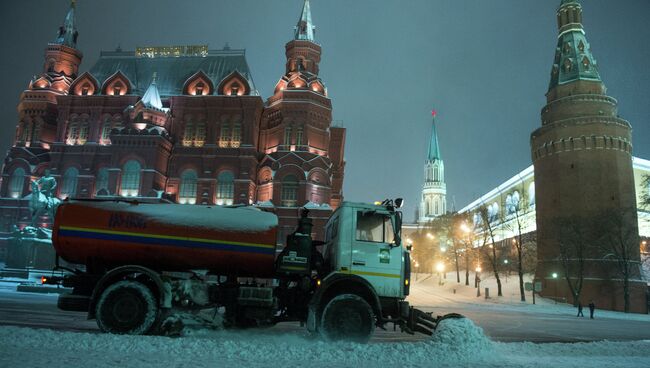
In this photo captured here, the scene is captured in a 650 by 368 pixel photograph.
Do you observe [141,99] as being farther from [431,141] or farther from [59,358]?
Result: [431,141]

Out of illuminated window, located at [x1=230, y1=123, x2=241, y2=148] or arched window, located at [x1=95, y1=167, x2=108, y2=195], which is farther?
illuminated window, located at [x1=230, y1=123, x2=241, y2=148]

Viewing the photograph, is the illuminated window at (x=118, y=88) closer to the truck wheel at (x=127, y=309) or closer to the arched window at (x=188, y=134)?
the arched window at (x=188, y=134)

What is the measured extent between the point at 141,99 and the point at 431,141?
116259 mm

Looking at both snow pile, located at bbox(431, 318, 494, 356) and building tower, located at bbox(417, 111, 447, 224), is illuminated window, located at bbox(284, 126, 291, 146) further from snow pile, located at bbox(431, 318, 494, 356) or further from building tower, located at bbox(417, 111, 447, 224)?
building tower, located at bbox(417, 111, 447, 224)

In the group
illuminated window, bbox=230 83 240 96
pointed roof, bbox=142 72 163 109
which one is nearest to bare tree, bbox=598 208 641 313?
illuminated window, bbox=230 83 240 96

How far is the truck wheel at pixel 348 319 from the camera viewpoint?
9.91 meters

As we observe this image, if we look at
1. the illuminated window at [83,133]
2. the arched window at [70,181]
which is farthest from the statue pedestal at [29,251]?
the illuminated window at [83,133]

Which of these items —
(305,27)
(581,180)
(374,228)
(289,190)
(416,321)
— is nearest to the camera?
(374,228)

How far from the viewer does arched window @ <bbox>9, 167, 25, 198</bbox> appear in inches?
1956

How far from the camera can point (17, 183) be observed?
50.2m

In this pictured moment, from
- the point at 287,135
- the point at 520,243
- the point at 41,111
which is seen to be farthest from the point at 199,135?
the point at 520,243

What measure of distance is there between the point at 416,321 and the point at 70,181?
49.6m

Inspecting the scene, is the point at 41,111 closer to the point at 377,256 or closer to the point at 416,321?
the point at 377,256

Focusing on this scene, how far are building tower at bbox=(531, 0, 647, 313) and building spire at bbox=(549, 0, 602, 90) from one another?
111 mm
